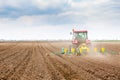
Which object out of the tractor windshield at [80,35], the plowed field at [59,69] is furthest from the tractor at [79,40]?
the plowed field at [59,69]

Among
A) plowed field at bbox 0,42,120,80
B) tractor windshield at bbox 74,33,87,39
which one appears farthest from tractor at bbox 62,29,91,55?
plowed field at bbox 0,42,120,80

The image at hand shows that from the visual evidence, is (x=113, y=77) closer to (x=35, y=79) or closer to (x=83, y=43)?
(x=35, y=79)

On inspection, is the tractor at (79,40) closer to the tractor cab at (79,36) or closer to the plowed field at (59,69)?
the tractor cab at (79,36)

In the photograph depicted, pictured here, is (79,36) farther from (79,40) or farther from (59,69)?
(59,69)

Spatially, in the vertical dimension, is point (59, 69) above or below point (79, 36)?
below

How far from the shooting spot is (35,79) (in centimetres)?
901

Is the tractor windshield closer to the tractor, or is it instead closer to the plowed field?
the tractor

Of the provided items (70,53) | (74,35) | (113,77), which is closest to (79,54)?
(70,53)

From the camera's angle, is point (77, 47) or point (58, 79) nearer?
point (58, 79)

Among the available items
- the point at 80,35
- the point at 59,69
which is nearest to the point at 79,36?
the point at 80,35

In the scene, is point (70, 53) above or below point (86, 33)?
below

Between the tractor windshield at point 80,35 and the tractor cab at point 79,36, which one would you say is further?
the tractor windshield at point 80,35

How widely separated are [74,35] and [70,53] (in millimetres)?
2415

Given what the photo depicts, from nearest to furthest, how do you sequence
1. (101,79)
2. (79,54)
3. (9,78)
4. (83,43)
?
(101,79)
(9,78)
(79,54)
(83,43)
